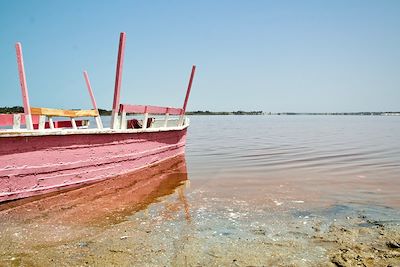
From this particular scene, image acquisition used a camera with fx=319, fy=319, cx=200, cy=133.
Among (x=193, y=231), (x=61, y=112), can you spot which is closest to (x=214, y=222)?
(x=193, y=231)

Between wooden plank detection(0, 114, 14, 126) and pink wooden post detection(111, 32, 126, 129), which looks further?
pink wooden post detection(111, 32, 126, 129)

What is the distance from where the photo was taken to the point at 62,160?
6074mm

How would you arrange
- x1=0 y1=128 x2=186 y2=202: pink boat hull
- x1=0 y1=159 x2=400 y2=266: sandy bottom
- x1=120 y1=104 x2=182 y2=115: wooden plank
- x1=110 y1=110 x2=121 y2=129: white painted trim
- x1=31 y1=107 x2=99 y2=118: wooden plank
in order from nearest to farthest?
x1=0 y1=159 x2=400 y2=266: sandy bottom → x1=0 y1=128 x2=186 y2=202: pink boat hull → x1=31 y1=107 x2=99 y2=118: wooden plank → x1=110 y1=110 x2=121 y2=129: white painted trim → x1=120 y1=104 x2=182 y2=115: wooden plank

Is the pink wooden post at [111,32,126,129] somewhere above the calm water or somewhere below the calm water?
above

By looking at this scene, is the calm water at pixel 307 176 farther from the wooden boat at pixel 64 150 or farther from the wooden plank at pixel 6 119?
the wooden plank at pixel 6 119

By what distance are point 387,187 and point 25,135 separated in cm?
690

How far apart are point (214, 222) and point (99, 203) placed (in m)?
2.24

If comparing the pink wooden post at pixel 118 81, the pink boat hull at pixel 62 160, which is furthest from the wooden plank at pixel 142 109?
the pink boat hull at pixel 62 160

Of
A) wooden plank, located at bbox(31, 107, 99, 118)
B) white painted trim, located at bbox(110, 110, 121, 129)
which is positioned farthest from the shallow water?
wooden plank, located at bbox(31, 107, 99, 118)

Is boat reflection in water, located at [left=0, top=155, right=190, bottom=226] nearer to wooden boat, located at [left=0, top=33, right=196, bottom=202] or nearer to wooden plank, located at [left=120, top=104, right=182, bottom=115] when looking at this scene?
wooden boat, located at [left=0, top=33, right=196, bottom=202]

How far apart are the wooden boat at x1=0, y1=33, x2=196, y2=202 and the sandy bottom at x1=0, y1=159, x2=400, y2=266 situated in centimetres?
38

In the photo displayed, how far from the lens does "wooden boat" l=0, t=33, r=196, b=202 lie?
17.6ft

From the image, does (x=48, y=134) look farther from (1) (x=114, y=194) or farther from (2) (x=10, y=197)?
(1) (x=114, y=194)

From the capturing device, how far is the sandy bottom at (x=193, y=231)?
3164 millimetres
